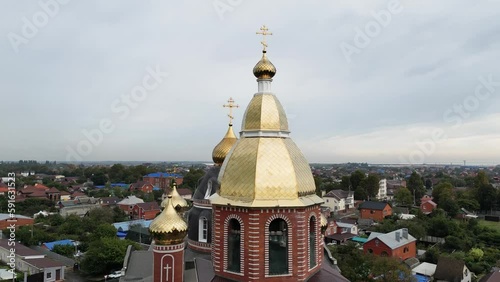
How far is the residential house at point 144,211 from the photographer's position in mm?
56966

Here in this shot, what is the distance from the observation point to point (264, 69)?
1308cm

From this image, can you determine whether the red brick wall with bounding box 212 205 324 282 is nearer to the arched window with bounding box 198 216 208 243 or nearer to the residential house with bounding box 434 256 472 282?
the arched window with bounding box 198 216 208 243

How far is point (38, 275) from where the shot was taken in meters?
27.0

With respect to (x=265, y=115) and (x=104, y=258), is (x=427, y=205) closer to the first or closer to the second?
(x=104, y=258)

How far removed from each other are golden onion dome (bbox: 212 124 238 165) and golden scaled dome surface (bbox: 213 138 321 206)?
292 inches

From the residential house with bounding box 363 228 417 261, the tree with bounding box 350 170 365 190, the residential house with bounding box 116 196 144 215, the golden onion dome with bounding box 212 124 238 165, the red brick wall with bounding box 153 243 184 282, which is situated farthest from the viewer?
the tree with bounding box 350 170 365 190

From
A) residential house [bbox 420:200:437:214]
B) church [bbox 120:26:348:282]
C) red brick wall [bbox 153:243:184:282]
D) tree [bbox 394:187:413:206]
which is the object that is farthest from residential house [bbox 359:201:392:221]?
red brick wall [bbox 153:243:184:282]

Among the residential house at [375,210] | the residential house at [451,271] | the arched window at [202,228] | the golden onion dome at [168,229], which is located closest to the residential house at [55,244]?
the arched window at [202,228]

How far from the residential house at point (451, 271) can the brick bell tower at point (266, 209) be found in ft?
69.6

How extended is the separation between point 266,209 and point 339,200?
57.7 meters

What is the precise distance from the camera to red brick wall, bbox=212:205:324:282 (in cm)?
1102

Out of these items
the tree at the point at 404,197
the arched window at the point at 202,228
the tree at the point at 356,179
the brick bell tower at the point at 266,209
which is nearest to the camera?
the brick bell tower at the point at 266,209

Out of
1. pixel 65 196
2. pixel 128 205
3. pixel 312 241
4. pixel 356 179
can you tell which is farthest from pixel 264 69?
pixel 65 196

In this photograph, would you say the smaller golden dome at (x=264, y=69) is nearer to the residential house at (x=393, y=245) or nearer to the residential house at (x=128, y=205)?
the residential house at (x=393, y=245)
